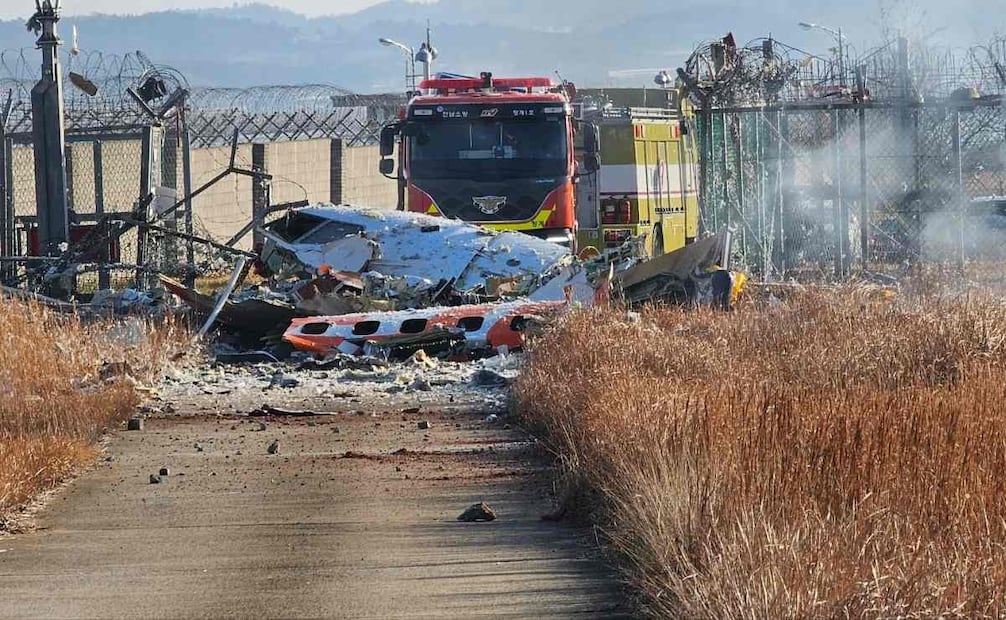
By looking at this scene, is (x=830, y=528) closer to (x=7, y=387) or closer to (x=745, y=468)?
(x=745, y=468)

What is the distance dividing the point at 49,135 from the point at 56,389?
6.69 m

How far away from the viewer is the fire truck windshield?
→ 23078 mm

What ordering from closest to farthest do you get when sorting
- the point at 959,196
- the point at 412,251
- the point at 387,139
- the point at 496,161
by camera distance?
the point at 412,251 → the point at 959,196 → the point at 387,139 → the point at 496,161

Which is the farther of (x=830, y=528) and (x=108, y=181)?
(x=108, y=181)

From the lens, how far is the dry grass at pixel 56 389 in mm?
9500

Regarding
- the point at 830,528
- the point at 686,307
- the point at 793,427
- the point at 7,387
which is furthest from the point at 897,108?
the point at 830,528

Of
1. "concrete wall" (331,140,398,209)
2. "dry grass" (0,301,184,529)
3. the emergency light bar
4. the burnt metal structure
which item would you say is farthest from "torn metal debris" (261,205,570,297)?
"concrete wall" (331,140,398,209)

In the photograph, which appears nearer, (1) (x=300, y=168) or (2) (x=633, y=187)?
(2) (x=633, y=187)

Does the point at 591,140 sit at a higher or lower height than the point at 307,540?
higher

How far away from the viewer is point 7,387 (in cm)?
1243

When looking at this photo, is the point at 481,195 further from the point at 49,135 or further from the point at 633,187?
the point at 49,135

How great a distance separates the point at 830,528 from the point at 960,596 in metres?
0.94

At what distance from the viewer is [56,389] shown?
41.5ft

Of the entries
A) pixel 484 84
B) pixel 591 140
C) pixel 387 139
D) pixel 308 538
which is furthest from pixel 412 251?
pixel 308 538
